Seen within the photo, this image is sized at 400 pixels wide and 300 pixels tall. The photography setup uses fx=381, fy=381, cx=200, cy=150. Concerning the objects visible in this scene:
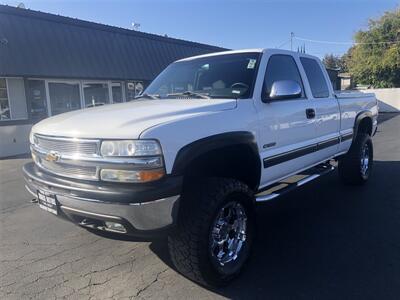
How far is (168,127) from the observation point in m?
2.81

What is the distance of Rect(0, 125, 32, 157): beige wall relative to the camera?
1227cm

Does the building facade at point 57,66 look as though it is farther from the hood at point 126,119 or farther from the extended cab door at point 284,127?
the hood at point 126,119

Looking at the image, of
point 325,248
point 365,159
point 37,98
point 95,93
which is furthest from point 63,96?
point 325,248

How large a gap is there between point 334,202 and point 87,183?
3.81m

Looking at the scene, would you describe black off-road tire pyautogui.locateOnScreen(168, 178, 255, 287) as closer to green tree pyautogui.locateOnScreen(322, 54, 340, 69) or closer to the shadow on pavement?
the shadow on pavement

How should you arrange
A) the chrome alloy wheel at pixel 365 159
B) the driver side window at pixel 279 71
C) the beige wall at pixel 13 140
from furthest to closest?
the beige wall at pixel 13 140, the chrome alloy wheel at pixel 365 159, the driver side window at pixel 279 71

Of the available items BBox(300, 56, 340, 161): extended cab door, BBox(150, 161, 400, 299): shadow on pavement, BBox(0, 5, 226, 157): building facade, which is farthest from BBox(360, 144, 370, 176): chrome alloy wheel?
BBox(0, 5, 226, 157): building facade

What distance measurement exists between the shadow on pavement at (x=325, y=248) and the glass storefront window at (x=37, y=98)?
1067 centimetres

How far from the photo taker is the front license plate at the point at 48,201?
10.1 feet

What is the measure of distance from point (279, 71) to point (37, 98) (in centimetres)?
1147

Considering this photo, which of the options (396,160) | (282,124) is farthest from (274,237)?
(396,160)

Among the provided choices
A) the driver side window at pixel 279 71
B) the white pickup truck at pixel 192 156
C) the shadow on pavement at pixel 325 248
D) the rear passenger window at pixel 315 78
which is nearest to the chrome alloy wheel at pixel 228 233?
the white pickup truck at pixel 192 156

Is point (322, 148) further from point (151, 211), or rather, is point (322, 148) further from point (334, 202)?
point (151, 211)

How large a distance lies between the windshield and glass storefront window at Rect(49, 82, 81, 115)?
10588mm
